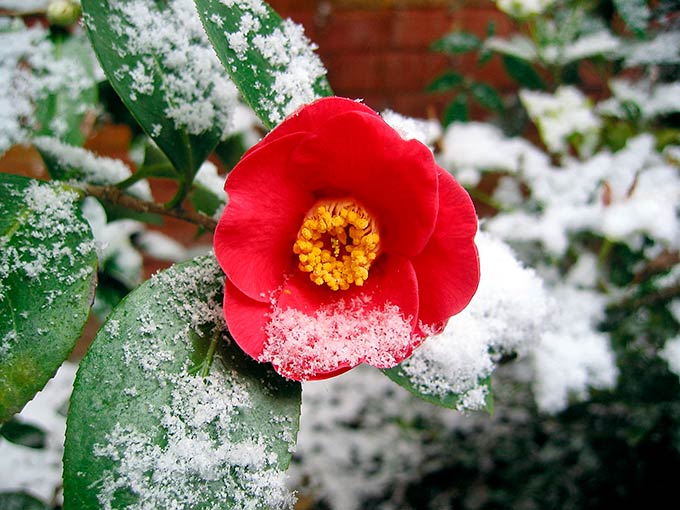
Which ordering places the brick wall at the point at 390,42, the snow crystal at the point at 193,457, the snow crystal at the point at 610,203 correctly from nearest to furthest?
the snow crystal at the point at 193,457
the snow crystal at the point at 610,203
the brick wall at the point at 390,42

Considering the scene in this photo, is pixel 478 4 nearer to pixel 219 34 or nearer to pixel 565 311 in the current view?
pixel 565 311

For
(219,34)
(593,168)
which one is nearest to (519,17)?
(593,168)

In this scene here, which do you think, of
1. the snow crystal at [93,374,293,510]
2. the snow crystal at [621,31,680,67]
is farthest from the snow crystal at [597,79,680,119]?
the snow crystal at [93,374,293,510]

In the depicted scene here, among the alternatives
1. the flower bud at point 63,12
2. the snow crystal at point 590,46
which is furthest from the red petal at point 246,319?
the snow crystal at point 590,46

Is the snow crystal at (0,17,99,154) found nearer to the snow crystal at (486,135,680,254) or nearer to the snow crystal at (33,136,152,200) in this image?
the snow crystal at (33,136,152,200)

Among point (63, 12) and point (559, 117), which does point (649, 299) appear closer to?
point (559, 117)

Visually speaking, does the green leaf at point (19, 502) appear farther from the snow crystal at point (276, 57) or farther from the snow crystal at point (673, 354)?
the snow crystal at point (673, 354)
